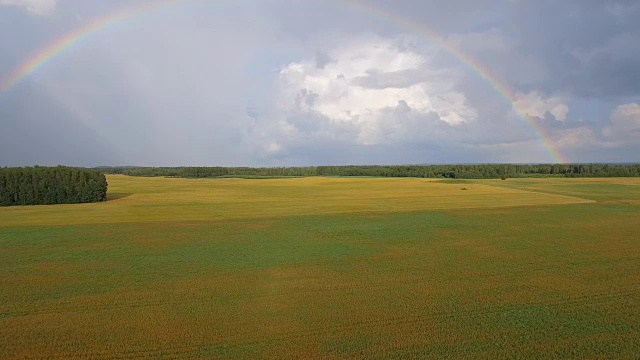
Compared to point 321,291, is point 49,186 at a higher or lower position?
higher

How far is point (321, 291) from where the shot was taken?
17734 millimetres

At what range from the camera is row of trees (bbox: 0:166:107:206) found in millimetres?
64312

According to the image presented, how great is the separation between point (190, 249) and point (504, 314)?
56.8 feet

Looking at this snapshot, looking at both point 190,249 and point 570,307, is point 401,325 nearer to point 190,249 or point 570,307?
point 570,307

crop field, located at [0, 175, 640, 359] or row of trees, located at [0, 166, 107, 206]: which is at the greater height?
row of trees, located at [0, 166, 107, 206]

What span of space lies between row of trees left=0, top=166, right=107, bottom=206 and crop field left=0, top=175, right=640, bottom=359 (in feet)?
110

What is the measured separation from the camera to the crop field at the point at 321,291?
1242cm

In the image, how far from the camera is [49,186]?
66562 millimetres

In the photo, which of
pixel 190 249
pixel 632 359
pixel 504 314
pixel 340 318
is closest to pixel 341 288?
pixel 340 318

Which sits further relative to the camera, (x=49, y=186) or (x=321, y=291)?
(x=49, y=186)

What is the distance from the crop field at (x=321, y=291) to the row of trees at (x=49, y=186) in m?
33.4

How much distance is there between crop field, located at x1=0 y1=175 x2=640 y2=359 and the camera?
1242 centimetres

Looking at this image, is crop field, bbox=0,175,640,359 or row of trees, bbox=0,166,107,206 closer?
crop field, bbox=0,175,640,359

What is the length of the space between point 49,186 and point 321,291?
61140mm
